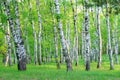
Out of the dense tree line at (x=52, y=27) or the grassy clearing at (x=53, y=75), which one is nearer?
the grassy clearing at (x=53, y=75)

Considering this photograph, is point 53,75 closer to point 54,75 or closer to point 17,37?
point 54,75

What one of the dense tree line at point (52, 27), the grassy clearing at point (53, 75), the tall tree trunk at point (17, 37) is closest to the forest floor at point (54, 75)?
the grassy clearing at point (53, 75)

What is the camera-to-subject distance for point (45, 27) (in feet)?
159

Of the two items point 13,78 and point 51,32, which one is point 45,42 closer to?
point 51,32

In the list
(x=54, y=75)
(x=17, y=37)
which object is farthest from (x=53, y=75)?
(x=17, y=37)

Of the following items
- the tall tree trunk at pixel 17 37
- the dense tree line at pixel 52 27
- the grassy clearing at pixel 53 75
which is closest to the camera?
the grassy clearing at pixel 53 75

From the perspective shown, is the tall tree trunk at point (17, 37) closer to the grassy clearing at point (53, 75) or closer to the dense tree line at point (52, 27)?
the grassy clearing at point (53, 75)

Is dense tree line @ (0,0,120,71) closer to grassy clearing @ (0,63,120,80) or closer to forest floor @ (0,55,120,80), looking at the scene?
forest floor @ (0,55,120,80)

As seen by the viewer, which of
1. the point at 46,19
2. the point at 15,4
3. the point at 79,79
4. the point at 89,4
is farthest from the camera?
the point at 46,19

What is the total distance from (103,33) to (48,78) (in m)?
51.6

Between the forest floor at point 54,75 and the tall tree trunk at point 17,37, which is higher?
the tall tree trunk at point 17,37

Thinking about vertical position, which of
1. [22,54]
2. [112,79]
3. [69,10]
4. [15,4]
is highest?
[69,10]

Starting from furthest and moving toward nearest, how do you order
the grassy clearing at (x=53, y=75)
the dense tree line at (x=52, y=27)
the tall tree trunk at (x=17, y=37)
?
the dense tree line at (x=52, y=27), the tall tree trunk at (x=17, y=37), the grassy clearing at (x=53, y=75)

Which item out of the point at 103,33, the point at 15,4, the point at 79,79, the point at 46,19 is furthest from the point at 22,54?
the point at 103,33
